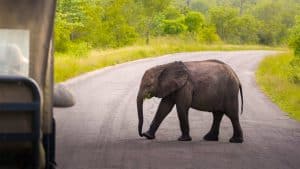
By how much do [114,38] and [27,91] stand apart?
1733 inches

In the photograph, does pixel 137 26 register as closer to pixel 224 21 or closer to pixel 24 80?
pixel 224 21

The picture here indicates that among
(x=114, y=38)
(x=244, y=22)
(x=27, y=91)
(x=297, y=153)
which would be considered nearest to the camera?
(x=27, y=91)

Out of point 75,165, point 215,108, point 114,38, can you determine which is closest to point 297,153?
point 215,108

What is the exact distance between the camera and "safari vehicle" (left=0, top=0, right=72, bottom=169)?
400 cm

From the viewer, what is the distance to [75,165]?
8883 millimetres

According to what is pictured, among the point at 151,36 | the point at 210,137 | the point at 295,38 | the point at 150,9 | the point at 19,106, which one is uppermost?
the point at 19,106

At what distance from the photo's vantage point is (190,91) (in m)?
11.7

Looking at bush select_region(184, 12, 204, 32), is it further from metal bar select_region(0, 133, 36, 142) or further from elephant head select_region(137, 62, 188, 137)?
metal bar select_region(0, 133, 36, 142)

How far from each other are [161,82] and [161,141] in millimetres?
840

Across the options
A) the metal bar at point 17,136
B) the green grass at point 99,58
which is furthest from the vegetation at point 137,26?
the metal bar at point 17,136

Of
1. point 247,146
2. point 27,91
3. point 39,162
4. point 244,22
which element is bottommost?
point 244,22

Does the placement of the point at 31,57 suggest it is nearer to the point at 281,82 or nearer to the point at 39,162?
the point at 39,162

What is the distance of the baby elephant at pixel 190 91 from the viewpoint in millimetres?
11531

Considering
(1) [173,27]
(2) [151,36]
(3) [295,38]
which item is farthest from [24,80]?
(1) [173,27]
